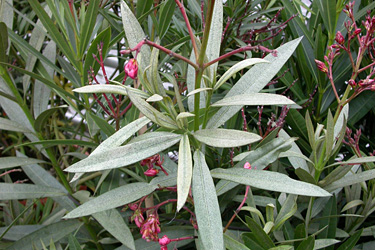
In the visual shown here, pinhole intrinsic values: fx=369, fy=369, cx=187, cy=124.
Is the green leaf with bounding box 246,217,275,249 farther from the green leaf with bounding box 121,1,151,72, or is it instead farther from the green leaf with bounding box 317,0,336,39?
the green leaf with bounding box 317,0,336,39

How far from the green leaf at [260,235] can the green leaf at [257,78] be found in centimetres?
17

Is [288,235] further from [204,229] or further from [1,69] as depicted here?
[1,69]

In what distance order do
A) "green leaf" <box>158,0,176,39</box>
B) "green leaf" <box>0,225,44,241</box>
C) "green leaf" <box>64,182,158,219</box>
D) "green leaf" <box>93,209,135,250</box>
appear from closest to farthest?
"green leaf" <box>64,182,158,219</box>
"green leaf" <box>93,209,135,250</box>
"green leaf" <box>158,0,176,39</box>
"green leaf" <box>0,225,44,241</box>

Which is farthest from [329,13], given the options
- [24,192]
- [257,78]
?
[24,192]

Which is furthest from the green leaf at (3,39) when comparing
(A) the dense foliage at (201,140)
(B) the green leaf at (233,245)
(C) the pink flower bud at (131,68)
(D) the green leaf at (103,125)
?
(B) the green leaf at (233,245)

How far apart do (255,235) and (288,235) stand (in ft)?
0.39

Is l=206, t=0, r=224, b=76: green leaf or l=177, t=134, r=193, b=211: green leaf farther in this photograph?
l=206, t=0, r=224, b=76: green leaf

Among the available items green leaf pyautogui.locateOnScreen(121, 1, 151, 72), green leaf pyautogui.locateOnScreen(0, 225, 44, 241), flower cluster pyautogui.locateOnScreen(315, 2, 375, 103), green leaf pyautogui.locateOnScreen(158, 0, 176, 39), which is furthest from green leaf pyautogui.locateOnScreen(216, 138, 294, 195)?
green leaf pyautogui.locateOnScreen(0, 225, 44, 241)

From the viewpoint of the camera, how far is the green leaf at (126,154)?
0.47m

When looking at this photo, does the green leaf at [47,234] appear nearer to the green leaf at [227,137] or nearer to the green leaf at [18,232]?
the green leaf at [18,232]

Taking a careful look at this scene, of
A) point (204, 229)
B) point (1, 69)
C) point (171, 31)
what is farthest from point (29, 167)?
point (204, 229)

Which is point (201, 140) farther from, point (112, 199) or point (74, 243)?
point (74, 243)

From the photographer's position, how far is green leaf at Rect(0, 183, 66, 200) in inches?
31.1

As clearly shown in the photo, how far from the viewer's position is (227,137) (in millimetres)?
498
